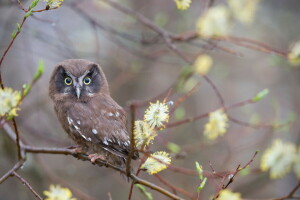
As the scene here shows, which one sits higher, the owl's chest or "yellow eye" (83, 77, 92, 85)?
"yellow eye" (83, 77, 92, 85)

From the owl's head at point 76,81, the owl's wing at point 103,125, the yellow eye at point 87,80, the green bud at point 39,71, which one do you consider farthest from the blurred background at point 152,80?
the green bud at point 39,71

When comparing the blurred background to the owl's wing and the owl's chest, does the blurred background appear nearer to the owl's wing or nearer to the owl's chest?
the owl's chest

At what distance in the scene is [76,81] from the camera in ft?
13.2

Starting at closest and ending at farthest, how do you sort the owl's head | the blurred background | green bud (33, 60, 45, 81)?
green bud (33, 60, 45, 81) < the owl's head < the blurred background

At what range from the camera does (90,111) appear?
3889mm

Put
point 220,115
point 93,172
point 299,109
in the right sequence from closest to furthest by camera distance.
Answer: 1. point 220,115
2. point 93,172
3. point 299,109

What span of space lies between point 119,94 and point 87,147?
4466 mm

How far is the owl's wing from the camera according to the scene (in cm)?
370

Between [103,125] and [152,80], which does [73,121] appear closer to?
[103,125]

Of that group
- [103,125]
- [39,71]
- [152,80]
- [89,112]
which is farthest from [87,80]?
[152,80]

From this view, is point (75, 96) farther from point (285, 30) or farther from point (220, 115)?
point (285, 30)

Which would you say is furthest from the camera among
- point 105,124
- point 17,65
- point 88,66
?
point 17,65

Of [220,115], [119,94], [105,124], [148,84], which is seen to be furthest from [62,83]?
[148,84]

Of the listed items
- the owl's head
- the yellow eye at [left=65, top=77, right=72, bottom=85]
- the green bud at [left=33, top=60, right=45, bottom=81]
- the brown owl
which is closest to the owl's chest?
the brown owl
